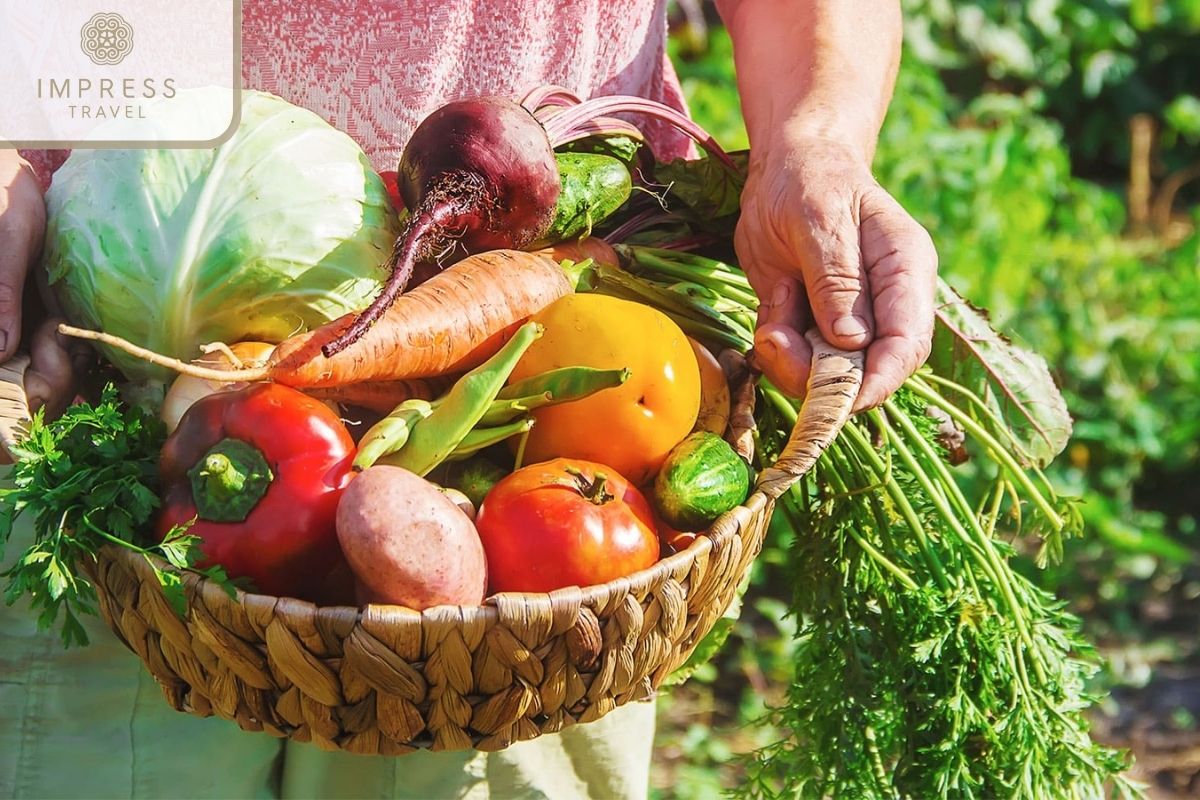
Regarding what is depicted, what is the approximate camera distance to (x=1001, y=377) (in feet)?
6.52

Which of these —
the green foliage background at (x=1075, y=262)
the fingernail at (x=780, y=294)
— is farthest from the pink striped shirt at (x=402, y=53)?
the green foliage background at (x=1075, y=262)

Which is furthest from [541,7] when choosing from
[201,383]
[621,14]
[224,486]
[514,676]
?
[514,676]

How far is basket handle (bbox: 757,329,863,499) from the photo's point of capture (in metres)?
1.45

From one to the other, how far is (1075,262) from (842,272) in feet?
9.53

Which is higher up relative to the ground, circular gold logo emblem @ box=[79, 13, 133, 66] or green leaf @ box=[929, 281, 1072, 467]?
circular gold logo emblem @ box=[79, 13, 133, 66]

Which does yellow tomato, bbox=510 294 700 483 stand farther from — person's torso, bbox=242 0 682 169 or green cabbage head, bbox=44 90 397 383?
person's torso, bbox=242 0 682 169

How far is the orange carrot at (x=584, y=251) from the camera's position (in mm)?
1739

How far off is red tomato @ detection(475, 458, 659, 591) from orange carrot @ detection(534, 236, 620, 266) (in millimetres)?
392

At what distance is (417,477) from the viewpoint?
1.37 metres

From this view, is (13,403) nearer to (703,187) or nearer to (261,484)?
(261,484)

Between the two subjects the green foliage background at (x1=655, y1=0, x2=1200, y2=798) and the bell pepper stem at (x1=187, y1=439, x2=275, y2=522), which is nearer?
the bell pepper stem at (x1=187, y1=439, x2=275, y2=522)

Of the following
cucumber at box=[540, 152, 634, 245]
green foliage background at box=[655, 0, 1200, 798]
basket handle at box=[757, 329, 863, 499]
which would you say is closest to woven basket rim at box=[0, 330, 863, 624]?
basket handle at box=[757, 329, 863, 499]

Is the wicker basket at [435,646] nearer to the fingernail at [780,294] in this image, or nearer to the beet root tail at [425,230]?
the fingernail at [780,294]

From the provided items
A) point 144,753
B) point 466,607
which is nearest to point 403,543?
point 466,607
